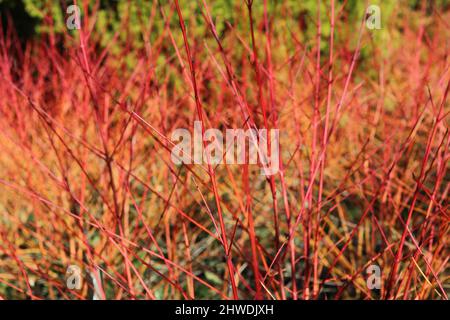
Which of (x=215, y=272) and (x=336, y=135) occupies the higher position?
(x=336, y=135)

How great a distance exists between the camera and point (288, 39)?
15.3 feet

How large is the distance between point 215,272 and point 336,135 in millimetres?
1530
